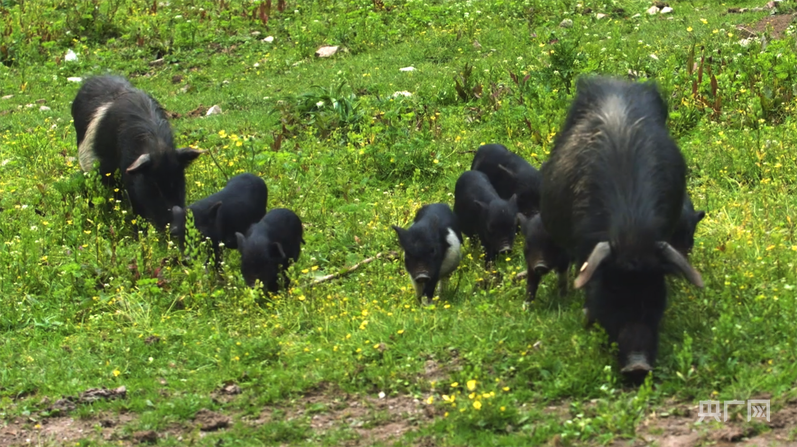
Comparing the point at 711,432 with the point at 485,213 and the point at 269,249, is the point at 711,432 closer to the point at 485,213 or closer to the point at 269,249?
the point at 485,213

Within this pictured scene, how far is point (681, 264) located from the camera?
17.0 feet

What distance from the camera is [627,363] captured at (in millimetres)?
5219

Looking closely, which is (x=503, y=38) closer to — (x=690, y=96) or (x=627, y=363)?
(x=690, y=96)

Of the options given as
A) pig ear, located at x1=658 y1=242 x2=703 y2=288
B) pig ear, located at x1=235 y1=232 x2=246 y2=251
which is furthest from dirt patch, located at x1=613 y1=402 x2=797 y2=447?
pig ear, located at x1=235 y1=232 x2=246 y2=251

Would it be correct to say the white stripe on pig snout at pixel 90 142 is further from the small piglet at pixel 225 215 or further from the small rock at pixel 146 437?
the small rock at pixel 146 437

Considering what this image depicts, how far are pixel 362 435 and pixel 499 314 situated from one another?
5.27 ft

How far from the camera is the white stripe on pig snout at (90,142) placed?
10.4m

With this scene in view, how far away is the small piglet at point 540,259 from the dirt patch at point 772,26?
25.1 feet

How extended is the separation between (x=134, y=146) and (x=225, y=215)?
1698 mm

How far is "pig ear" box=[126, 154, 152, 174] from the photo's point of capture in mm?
9188

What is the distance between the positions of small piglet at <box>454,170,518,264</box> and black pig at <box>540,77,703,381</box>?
1104mm

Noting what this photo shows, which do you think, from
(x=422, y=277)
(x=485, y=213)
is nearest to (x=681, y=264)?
(x=422, y=277)

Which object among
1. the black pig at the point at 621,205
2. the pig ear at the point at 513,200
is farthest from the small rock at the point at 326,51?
the black pig at the point at 621,205

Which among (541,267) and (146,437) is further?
(541,267)
